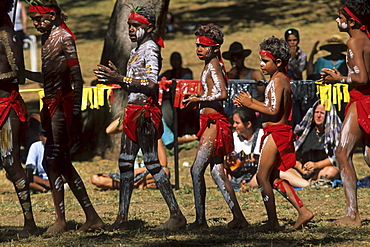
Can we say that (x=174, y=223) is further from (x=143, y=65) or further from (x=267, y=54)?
(x=267, y=54)

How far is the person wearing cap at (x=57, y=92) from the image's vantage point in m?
6.25

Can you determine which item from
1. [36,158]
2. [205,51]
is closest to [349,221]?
[205,51]

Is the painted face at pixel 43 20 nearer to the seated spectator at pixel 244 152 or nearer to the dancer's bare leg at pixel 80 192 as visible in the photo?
the dancer's bare leg at pixel 80 192

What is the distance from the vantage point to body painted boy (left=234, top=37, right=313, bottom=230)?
6.14 meters

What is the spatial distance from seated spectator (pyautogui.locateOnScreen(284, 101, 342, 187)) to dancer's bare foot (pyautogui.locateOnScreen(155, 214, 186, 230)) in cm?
322

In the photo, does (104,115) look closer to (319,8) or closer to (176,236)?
(176,236)

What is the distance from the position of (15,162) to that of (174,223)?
1.59 m

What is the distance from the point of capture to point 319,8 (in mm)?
26906

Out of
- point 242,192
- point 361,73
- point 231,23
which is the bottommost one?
point 242,192

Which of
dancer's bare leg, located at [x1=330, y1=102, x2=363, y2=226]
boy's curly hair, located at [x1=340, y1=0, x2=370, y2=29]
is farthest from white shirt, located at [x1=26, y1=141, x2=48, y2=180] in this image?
boy's curly hair, located at [x1=340, y1=0, x2=370, y2=29]

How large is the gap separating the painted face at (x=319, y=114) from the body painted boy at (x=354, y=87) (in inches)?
124

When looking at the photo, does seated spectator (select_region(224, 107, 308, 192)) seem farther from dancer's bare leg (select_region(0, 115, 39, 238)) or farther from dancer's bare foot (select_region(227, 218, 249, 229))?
dancer's bare leg (select_region(0, 115, 39, 238))

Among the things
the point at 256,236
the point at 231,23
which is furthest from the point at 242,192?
the point at 231,23

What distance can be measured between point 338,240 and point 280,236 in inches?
20.1
